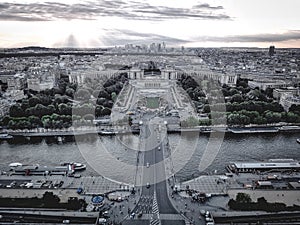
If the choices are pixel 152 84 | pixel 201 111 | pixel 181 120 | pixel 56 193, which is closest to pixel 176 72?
pixel 152 84

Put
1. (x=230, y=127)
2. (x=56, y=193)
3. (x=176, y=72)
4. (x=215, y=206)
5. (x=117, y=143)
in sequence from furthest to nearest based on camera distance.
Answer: (x=176, y=72), (x=230, y=127), (x=117, y=143), (x=56, y=193), (x=215, y=206)

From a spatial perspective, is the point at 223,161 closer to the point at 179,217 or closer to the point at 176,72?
the point at 179,217

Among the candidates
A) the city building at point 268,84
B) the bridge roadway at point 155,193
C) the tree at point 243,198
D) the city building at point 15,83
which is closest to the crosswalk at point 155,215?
the bridge roadway at point 155,193

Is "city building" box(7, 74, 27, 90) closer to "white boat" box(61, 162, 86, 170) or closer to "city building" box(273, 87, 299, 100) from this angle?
"white boat" box(61, 162, 86, 170)

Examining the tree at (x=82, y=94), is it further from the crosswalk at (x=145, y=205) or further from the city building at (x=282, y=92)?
the city building at (x=282, y=92)

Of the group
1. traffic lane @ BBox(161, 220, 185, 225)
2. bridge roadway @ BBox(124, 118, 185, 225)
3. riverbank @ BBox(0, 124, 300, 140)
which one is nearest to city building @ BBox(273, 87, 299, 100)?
riverbank @ BBox(0, 124, 300, 140)
